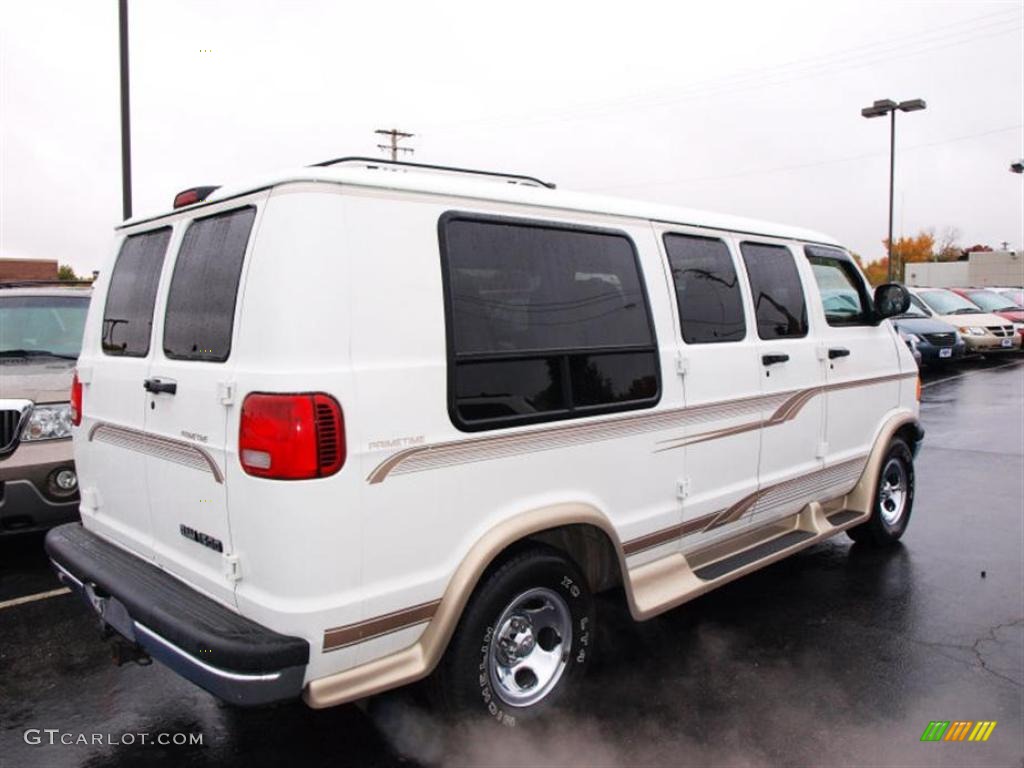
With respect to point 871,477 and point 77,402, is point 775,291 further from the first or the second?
point 77,402

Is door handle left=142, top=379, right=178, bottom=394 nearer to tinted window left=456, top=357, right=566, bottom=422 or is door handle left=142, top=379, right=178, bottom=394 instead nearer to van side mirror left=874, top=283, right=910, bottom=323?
tinted window left=456, top=357, right=566, bottom=422

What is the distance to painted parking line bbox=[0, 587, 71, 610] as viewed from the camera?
4.49m

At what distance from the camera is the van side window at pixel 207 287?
9.07 ft

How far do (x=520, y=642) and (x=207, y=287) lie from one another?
1.83 m

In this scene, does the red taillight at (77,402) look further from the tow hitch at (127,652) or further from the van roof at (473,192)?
the tow hitch at (127,652)

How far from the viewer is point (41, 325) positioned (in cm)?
624

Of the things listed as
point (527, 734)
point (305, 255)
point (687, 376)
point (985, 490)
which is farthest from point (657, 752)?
point (985, 490)

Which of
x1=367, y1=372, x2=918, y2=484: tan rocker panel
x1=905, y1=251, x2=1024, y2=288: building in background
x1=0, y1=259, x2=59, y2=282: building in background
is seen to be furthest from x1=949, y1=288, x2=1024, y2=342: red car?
x1=905, y1=251, x2=1024, y2=288: building in background

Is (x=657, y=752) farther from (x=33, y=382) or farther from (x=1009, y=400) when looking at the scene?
(x=1009, y=400)

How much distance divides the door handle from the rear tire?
4.38 meters

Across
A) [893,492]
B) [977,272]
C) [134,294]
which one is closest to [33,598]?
[134,294]

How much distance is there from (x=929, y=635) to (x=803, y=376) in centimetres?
150

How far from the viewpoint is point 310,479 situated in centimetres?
248

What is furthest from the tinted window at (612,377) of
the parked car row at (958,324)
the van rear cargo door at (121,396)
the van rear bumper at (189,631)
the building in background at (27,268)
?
the building in background at (27,268)
